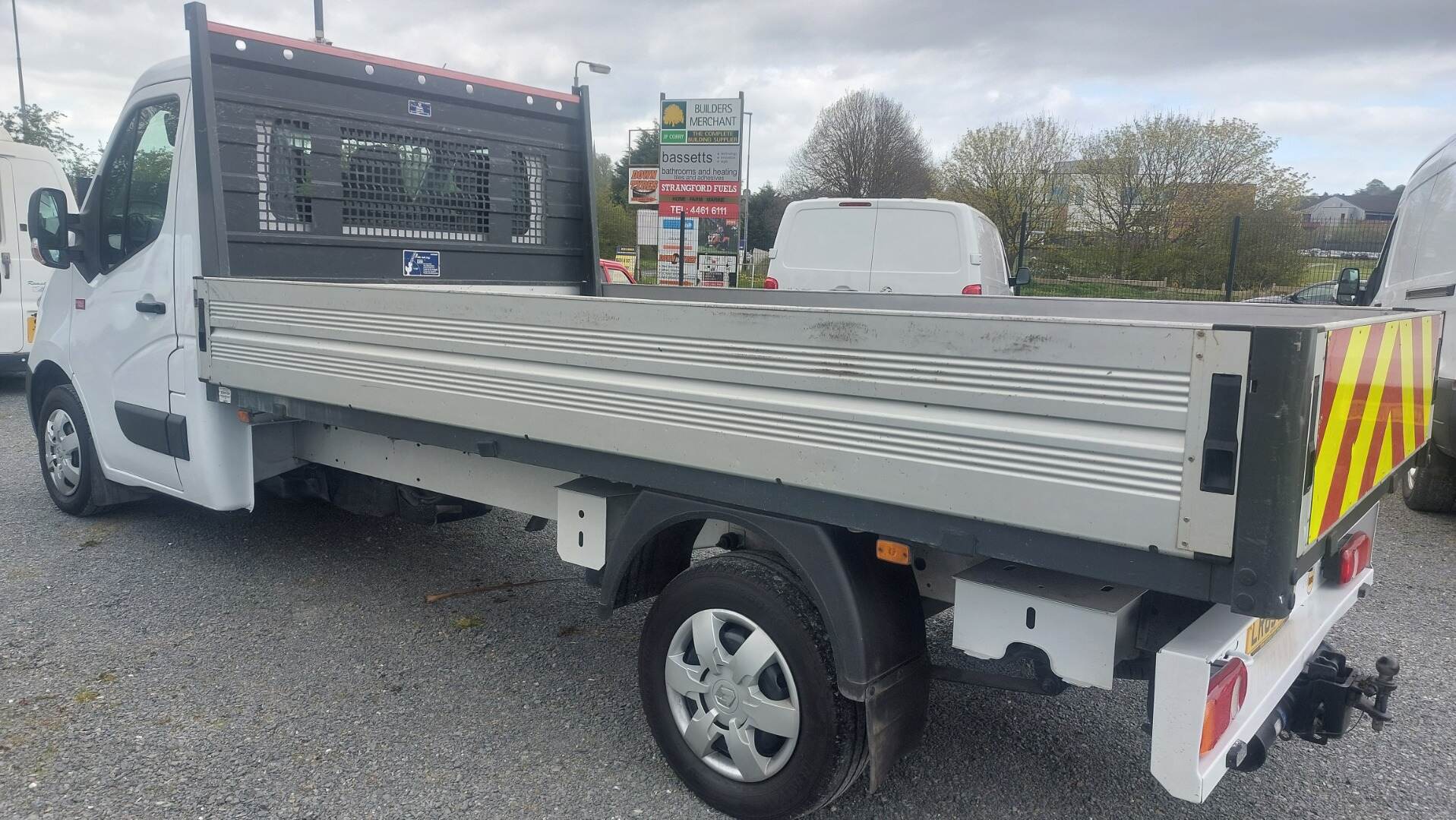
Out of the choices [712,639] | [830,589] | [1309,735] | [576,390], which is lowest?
[1309,735]

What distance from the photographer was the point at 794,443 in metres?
2.55

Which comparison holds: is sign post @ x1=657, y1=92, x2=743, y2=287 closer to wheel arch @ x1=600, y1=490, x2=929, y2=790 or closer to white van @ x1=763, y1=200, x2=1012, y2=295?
white van @ x1=763, y1=200, x2=1012, y2=295

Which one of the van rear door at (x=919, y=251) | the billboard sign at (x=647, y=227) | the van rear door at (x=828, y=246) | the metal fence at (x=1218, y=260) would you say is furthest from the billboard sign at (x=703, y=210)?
the van rear door at (x=919, y=251)

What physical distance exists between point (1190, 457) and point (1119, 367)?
8.6 inches

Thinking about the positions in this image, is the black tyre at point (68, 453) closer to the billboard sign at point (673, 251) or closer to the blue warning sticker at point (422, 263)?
the blue warning sticker at point (422, 263)

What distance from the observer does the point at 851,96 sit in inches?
2087

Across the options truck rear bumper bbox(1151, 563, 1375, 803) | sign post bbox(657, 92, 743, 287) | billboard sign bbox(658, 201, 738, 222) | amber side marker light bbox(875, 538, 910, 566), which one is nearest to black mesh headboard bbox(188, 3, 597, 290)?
amber side marker light bbox(875, 538, 910, 566)

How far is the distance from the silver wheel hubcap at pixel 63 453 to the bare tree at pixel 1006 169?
76.4ft

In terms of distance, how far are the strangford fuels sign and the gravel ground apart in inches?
477

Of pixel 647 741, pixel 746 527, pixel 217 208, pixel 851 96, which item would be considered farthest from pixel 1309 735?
pixel 851 96

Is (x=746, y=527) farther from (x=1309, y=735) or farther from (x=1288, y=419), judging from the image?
(x=1309, y=735)

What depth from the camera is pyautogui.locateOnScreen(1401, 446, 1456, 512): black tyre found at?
266 inches

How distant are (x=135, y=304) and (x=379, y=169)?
4.32 feet

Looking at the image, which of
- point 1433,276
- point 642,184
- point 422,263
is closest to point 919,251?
point 1433,276
